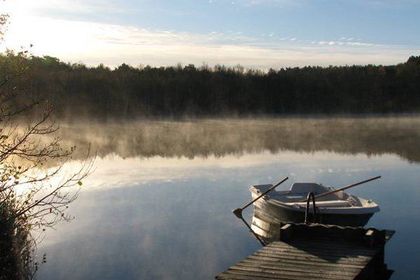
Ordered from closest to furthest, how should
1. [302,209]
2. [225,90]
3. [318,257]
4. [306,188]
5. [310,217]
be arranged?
1. [318,257]
2. [310,217]
3. [302,209]
4. [306,188]
5. [225,90]

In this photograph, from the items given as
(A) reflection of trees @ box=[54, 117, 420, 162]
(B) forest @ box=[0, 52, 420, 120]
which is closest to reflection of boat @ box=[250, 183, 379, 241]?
(A) reflection of trees @ box=[54, 117, 420, 162]

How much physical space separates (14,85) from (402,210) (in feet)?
31.4

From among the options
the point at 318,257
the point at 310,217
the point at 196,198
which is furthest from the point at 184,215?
the point at 318,257

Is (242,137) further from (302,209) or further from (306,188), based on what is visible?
(302,209)

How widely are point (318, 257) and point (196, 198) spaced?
7.90 m

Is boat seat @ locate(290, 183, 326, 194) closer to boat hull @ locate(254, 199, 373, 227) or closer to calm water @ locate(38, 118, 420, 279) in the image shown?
calm water @ locate(38, 118, 420, 279)

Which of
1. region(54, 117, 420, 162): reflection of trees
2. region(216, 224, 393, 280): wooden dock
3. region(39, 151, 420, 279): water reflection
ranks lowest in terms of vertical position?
region(54, 117, 420, 162): reflection of trees

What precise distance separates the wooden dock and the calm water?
1.02 m

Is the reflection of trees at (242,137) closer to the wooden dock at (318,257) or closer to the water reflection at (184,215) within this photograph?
the water reflection at (184,215)

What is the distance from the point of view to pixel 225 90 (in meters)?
57.1

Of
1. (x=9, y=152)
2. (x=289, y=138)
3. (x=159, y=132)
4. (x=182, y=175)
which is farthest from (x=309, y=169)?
(x=159, y=132)

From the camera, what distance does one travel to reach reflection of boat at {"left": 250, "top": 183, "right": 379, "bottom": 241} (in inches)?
427

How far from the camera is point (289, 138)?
3503cm

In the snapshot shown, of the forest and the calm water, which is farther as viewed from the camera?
the forest
